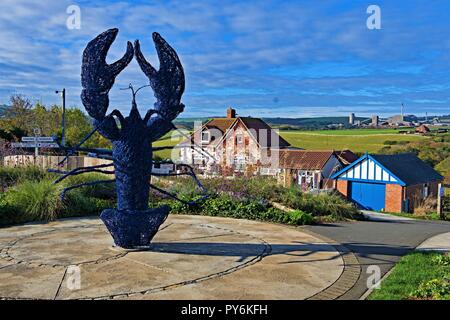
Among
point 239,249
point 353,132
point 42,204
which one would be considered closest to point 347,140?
point 353,132

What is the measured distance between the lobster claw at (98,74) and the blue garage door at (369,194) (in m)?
20.0

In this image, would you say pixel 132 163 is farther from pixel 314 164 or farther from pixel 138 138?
pixel 314 164

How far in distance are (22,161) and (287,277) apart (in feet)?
42.5

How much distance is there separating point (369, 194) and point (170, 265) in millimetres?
20044

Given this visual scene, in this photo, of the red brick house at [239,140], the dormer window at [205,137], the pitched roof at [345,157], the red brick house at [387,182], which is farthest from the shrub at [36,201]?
the dormer window at [205,137]

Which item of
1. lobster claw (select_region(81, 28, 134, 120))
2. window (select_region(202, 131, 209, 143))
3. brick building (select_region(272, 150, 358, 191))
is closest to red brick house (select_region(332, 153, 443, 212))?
brick building (select_region(272, 150, 358, 191))

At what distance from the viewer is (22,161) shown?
16.0 metres

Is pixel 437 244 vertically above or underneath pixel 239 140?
underneath

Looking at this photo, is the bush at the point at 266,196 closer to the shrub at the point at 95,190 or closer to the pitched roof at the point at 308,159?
the shrub at the point at 95,190

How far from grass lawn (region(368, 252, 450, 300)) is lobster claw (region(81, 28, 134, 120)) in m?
4.97

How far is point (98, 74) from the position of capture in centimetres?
688

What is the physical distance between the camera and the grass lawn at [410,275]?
5519mm

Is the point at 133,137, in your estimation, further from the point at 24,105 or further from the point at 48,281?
the point at 24,105

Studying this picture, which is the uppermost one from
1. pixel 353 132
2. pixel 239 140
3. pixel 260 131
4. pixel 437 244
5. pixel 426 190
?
pixel 353 132
